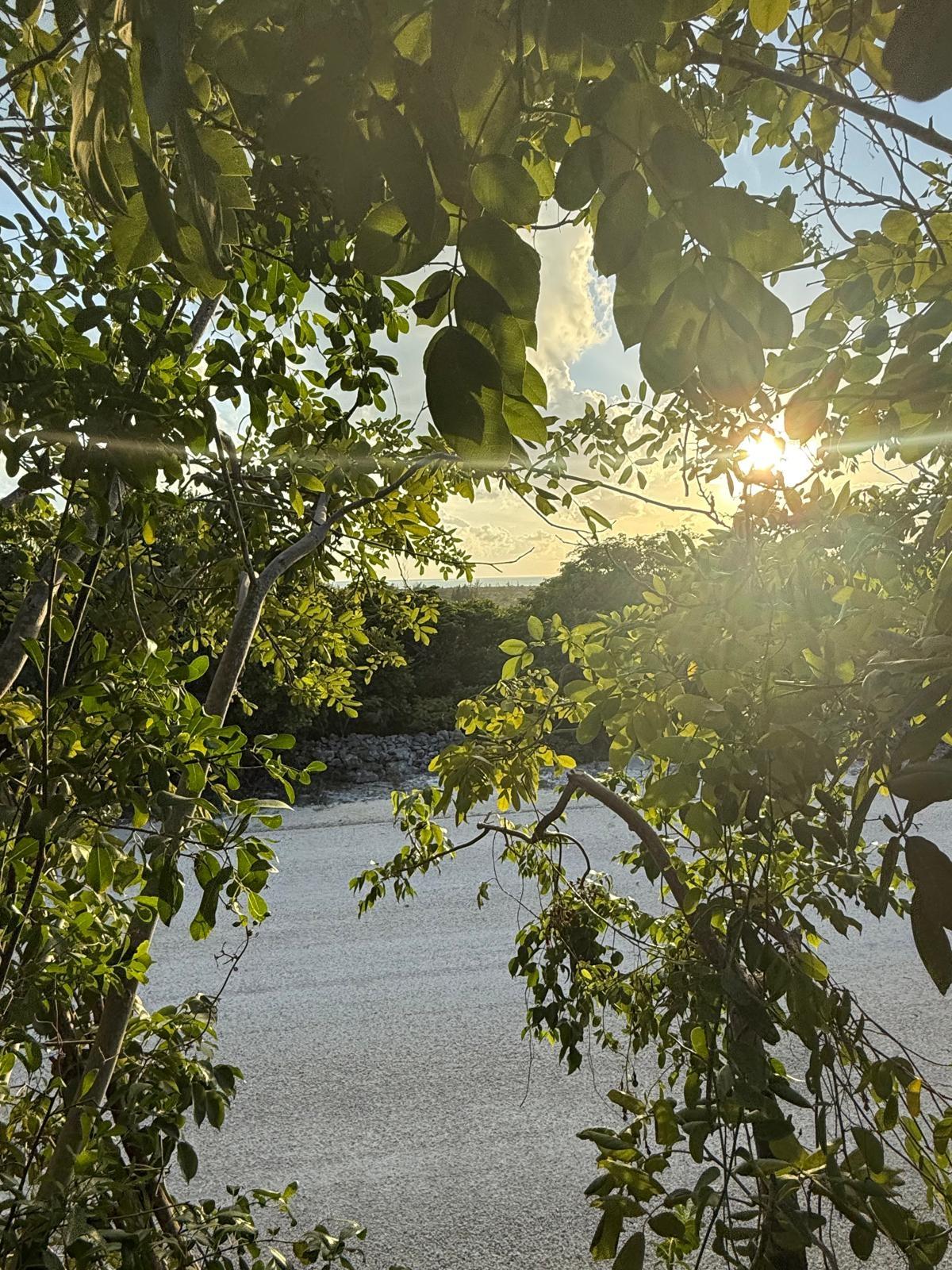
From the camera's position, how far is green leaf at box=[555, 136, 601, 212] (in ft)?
1.18

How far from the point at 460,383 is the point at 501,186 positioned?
99mm

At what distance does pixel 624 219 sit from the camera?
0.33 m

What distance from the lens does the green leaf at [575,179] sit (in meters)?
0.36

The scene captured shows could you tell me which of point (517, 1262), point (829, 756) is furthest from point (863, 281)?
point (517, 1262)

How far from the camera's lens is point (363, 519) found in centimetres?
233

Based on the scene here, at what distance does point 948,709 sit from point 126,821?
1.09 meters

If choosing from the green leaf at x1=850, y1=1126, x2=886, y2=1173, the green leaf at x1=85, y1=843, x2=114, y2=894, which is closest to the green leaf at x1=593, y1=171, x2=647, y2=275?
the green leaf at x1=850, y1=1126, x2=886, y2=1173

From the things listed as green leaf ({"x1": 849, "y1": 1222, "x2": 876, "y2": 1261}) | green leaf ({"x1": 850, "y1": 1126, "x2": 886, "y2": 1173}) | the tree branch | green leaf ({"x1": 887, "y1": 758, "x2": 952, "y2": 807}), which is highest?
the tree branch

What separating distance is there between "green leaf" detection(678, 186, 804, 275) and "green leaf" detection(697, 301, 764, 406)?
0.03m

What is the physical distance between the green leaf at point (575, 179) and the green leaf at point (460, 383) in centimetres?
10

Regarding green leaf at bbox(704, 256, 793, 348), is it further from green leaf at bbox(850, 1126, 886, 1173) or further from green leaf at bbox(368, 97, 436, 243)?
green leaf at bbox(850, 1126, 886, 1173)

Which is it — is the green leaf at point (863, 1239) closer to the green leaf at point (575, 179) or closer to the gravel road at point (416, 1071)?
the green leaf at point (575, 179)

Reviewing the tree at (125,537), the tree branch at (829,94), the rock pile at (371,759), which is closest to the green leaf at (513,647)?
the tree at (125,537)

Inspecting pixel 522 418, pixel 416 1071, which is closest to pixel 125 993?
pixel 522 418
